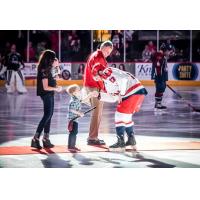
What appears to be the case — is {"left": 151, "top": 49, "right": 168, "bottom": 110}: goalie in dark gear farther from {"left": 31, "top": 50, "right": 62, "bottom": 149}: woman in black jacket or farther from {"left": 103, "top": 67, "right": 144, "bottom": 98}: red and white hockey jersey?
{"left": 31, "top": 50, "right": 62, "bottom": 149}: woman in black jacket

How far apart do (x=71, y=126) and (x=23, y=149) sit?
714 mm

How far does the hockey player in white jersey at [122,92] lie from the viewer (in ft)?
28.7

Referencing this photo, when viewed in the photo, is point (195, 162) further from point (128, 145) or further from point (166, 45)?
point (166, 45)

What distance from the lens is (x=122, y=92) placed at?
877 cm

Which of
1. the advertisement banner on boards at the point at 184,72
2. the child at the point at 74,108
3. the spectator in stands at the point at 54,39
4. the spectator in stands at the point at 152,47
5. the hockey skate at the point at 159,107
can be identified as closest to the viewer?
the child at the point at 74,108

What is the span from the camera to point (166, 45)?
→ 38.7 feet

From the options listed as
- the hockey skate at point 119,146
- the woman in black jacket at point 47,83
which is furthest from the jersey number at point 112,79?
the hockey skate at point 119,146

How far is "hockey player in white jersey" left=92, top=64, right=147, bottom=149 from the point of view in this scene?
8.76 m

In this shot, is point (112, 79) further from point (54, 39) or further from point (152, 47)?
point (152, 47)

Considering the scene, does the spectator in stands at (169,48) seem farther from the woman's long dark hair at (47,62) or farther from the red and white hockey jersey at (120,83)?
the woman's long dark hair at (47,62)

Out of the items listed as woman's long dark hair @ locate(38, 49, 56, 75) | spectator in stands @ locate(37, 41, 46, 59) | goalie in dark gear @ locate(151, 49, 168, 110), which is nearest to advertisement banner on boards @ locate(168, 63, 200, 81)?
goalie in dark gear @ locate(151, 49, 168, 110)

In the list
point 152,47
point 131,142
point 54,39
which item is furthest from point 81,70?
point 131,142

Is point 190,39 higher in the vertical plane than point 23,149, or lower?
higher
